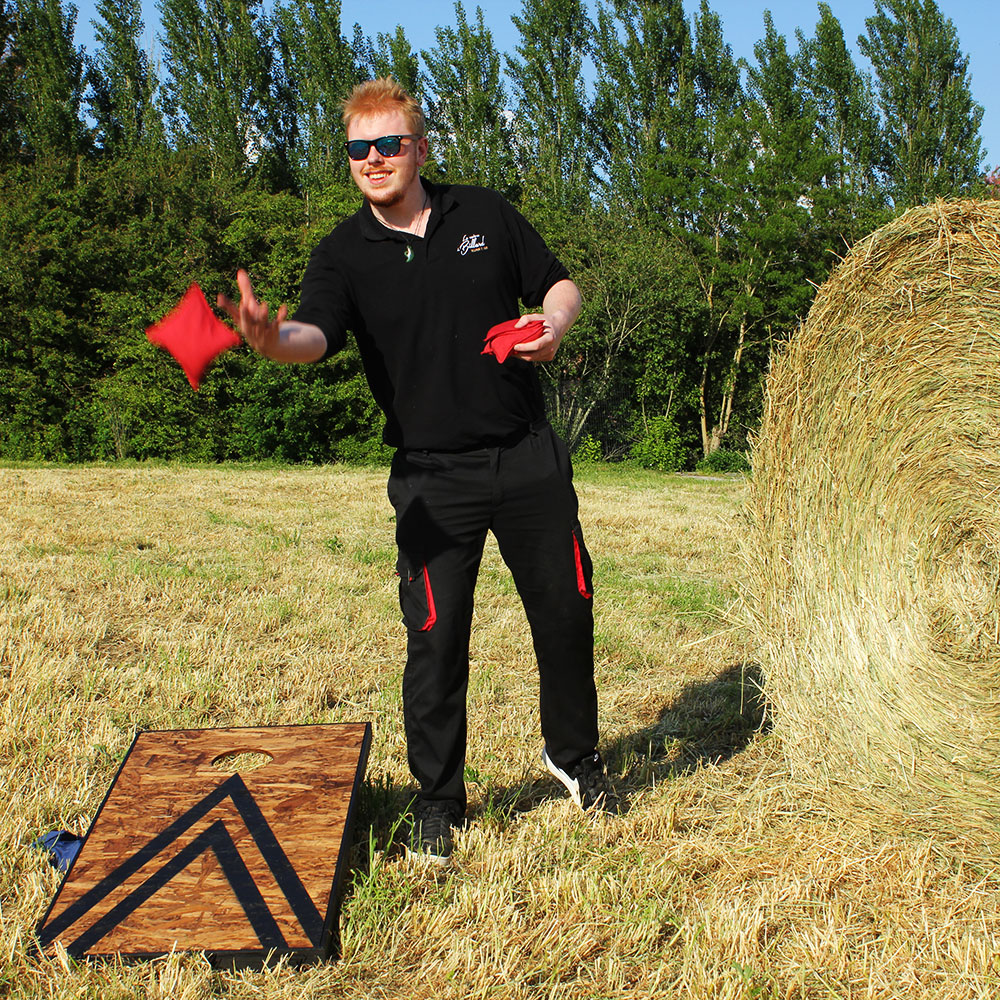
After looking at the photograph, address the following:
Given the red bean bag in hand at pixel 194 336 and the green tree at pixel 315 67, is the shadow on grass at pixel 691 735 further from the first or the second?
the green tree at pixel 315 67

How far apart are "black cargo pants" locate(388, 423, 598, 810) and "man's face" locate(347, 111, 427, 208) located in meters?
0.86

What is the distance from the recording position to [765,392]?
12.5ft

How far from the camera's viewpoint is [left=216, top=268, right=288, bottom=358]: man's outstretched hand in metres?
2.34

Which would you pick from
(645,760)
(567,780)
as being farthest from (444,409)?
(645,760)

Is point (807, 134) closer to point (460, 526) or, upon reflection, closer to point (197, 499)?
point (197, 499)

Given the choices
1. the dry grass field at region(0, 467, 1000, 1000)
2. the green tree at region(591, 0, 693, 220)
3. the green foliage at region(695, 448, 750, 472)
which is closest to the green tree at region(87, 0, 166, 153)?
the green tree at region(591, 0, 693, 220)

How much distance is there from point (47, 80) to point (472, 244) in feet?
97.6

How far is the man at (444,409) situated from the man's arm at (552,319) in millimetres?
11

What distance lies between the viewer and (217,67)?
2872 centimetres

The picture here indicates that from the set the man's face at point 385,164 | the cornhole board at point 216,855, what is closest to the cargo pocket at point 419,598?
the cornhole board at point 216,855

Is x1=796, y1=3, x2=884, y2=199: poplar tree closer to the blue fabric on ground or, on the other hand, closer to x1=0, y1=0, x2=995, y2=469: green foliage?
x1=0, y1=0, x2=995, y2=469: green foliage

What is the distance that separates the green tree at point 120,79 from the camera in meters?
29.0

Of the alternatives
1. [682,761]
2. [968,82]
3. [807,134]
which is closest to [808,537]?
[682,761]

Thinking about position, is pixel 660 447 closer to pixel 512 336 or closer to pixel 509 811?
pixel 509 811
